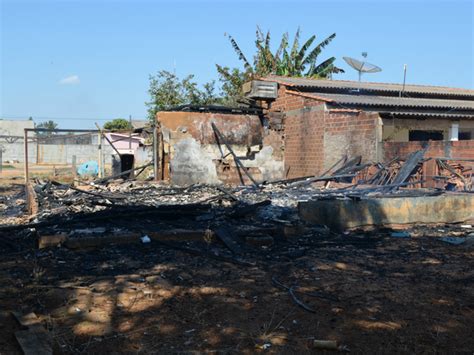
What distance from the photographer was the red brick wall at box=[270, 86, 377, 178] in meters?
14.1

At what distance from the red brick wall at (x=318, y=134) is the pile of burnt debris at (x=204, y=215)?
51.8 inches

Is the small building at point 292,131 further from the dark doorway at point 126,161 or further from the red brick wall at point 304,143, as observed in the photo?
the dark doorway at point 126,161

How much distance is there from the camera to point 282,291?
466 cm

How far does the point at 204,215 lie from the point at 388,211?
11.0ft

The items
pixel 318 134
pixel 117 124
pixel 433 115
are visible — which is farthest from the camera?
pixel 117 124

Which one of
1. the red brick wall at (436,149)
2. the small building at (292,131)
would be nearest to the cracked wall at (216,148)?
the small building at (292,131)

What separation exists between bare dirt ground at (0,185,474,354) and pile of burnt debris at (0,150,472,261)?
0.34m

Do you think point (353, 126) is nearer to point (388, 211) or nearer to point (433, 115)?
point (433, 115)

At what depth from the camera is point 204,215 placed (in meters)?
8.60

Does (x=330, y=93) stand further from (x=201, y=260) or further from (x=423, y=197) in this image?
(x=201, y=260)

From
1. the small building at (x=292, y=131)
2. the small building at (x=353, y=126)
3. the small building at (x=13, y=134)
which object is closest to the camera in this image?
the small building at (x=353, y=126)

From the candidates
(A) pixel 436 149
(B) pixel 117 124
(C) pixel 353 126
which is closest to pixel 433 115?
(C) pixel 353 126

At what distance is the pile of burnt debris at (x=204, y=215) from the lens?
6.89m

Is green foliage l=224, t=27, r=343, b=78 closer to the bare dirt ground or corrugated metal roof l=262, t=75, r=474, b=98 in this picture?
corrugated metal roof l=262, t=75, r=474, b=98
